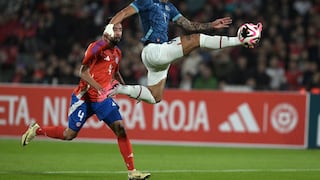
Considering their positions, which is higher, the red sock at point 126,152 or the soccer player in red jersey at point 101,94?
the soccer player in red jersey at point 101,94

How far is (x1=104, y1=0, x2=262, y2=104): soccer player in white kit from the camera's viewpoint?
10469 millimetres

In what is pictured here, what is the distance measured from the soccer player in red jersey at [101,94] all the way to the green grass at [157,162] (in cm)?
63

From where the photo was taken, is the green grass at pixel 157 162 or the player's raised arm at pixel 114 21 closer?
the player's raised arm at pixel 114 21

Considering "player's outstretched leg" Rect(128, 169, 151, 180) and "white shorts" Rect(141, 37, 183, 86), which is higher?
"white shorts" Rect(141, 37, 183, 86)

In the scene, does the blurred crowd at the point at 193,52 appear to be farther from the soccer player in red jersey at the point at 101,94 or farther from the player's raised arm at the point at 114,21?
the player's raised arm at the point at 114,21

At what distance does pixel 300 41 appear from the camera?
20.0m

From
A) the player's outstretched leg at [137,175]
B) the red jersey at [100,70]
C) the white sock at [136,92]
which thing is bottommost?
the player's outstretched leg at [137,175]

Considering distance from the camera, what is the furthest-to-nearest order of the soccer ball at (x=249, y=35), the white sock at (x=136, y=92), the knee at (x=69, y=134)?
the knee at (x=69, y=134) < the white sock at (x=136, y=92) < the soccer ball at (x=249, y=35)

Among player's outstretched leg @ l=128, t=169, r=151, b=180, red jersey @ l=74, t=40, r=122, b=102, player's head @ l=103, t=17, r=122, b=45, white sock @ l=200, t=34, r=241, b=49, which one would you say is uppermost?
player's head @ l=103, t=17, r=122, b=45

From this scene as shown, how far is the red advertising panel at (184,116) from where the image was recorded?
17359mm

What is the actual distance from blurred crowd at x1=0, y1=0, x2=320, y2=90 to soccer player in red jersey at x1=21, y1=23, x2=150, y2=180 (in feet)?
23.1

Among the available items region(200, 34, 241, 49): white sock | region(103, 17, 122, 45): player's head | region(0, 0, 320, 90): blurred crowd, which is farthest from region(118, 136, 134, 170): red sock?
region(0, 0, 320, 90): blurred crowd

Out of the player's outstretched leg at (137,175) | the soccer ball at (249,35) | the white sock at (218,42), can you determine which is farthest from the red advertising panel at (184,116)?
the soccer ball at (249,35)

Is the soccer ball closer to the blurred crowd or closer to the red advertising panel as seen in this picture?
the red advertising panel
